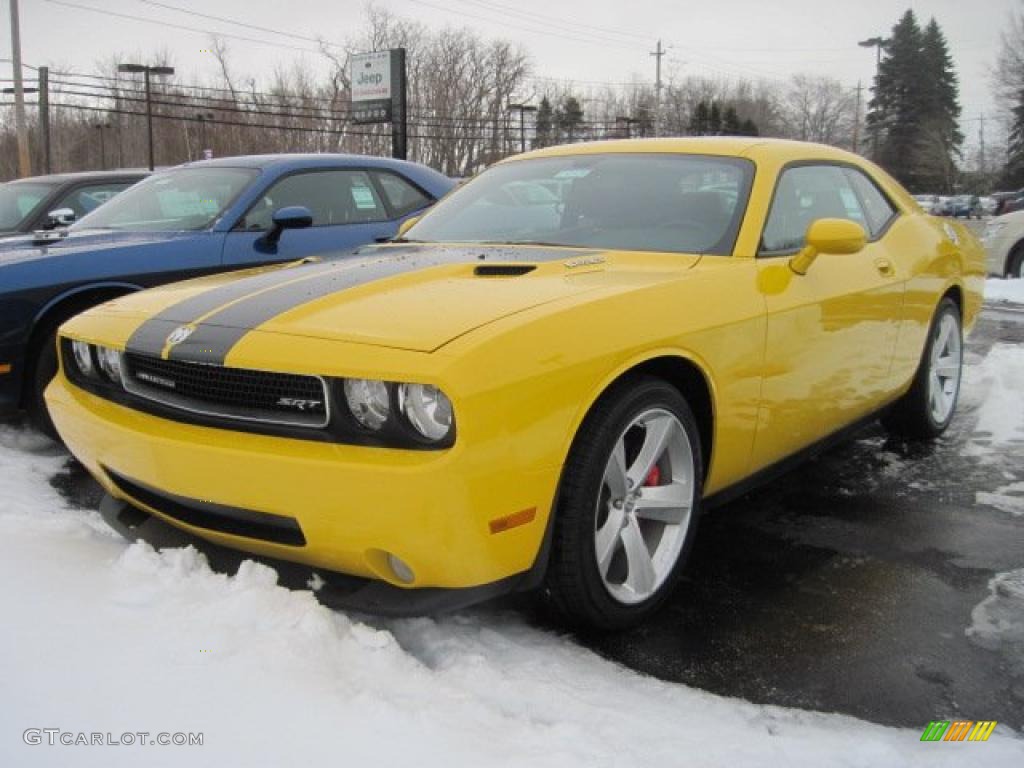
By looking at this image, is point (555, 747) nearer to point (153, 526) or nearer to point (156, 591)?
point (156, 591)

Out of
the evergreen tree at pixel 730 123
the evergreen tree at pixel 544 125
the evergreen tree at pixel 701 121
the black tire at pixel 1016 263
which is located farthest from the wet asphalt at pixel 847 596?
the evergreen tree at pixel 730 123

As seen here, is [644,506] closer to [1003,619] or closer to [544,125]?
[1003,619]

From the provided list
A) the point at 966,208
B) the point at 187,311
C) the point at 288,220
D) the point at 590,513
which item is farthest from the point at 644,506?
the point at 966,208

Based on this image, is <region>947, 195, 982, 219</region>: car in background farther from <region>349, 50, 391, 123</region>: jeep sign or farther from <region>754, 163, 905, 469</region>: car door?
<region>754, 163, 905, 469</region>: car door

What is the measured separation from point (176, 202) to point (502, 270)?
3238mm

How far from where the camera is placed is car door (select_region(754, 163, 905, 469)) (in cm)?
305

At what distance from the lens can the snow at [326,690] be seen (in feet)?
6.15

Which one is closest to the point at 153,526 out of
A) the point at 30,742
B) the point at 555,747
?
the point at 30,742

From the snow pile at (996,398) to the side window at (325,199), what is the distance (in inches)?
146

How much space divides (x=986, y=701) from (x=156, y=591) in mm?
2153

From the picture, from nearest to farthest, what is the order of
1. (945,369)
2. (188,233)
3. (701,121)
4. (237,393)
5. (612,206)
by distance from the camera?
(237,393), (612,206), (945,369), (188,233), (701,121)

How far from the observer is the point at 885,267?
3.79 meters

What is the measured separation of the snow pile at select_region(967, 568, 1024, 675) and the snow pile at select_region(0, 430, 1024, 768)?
21.3 inches

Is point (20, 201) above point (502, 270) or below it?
above
